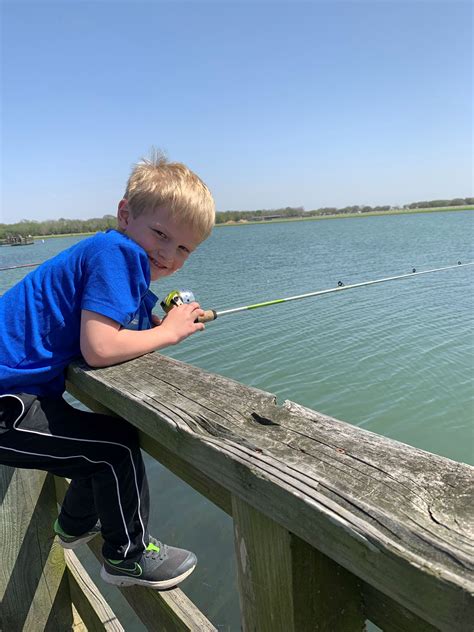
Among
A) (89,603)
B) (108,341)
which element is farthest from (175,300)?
(89,603)

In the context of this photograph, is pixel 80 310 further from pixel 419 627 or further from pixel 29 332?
pixel 419 627

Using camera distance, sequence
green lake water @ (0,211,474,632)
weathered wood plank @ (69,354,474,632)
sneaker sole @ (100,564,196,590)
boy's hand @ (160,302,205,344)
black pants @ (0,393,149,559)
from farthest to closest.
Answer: green lake water @ (0,211,474,632) → boy's hand @ (160,302,205,344) → sneaker sole @ (100,564,196,590) → black pants @ (0,393,149,559) → weathered wood plank @ (69,354,474,632)

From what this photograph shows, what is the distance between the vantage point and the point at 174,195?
206 centimetres

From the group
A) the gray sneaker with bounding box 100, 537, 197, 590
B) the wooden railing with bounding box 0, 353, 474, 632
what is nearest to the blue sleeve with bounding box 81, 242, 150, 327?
the wooden railing with bounding box 0, 353, 474, 632

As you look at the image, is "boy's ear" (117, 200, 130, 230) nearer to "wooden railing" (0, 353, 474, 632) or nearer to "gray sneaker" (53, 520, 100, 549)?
"wooden railing" (0, 353, 474, 632)

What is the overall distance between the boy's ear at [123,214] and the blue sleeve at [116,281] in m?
0.38

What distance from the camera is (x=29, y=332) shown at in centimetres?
177

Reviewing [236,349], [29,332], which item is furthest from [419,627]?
[236,349]

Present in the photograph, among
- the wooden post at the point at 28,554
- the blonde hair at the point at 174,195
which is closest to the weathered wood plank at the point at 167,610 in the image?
the wooden post at the point at 28,554

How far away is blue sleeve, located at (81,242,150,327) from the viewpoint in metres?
1.70

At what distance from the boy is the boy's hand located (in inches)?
0.5

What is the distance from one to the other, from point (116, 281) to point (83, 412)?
1.58 ft

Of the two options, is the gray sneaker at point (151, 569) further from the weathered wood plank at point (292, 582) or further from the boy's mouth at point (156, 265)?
the boy's mouth at point (156, 265)

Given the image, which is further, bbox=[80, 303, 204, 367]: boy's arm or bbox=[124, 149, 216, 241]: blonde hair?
bbox=[124, 149, 216, 241]: blonde hair
